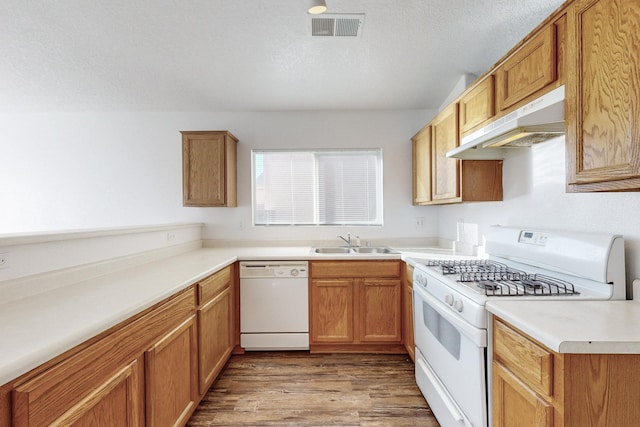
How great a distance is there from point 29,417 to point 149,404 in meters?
0.62

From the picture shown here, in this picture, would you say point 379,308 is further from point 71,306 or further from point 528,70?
point 71,306

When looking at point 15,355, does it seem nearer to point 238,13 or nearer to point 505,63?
point 238,13

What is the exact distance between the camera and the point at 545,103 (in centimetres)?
140

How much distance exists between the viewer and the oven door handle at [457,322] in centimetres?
133

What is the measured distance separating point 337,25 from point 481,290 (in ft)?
5.66

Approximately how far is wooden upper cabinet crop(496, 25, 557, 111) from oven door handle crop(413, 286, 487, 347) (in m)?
1.16

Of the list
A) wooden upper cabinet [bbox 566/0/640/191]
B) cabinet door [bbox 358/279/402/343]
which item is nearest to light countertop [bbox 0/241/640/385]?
wooden upper cabinet [bbox 566/0/640/191]

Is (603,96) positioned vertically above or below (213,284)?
above

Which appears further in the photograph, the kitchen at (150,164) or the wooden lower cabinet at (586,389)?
the kitchen at (150,164)

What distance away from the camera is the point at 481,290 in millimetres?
1448

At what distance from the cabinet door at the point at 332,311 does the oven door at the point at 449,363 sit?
698 millimetres

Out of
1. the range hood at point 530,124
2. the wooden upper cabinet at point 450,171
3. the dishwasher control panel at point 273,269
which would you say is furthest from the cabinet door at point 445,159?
the dishwasher control panel at point 273,269

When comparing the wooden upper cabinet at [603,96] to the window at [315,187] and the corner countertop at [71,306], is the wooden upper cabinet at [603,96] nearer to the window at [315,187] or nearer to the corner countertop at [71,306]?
the corner countertop at [71,306]

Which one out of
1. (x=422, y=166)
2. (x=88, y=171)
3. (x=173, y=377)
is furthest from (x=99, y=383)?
(x=88, y=171)
